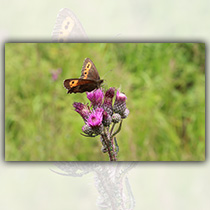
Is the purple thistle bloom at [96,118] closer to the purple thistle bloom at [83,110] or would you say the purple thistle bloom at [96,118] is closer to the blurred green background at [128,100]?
the purple thistle bloom at [83,110]

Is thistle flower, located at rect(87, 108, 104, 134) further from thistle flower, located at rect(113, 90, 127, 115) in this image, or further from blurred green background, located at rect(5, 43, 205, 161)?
blurred green background, located at rect(5, 43, 205, 161)

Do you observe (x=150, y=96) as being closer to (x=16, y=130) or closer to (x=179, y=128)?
(x=179, y=128)

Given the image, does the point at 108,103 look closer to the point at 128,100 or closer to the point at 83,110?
the point at 83,110

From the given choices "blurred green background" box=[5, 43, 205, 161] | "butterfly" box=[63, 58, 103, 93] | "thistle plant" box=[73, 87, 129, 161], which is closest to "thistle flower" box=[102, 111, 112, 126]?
"thistle plant" box=[73, 87, 129, 161]
